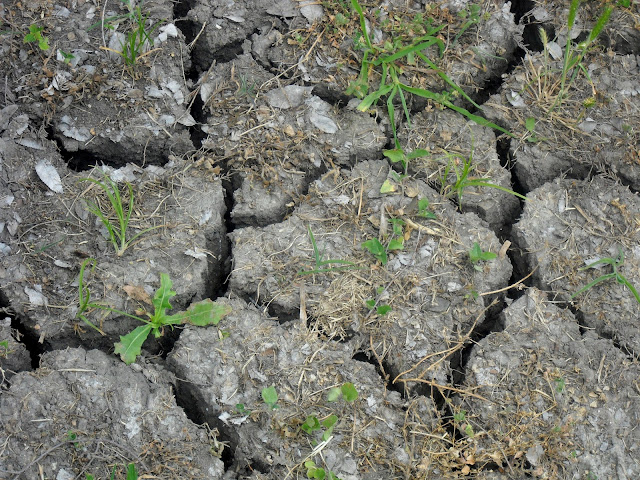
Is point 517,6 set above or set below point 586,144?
above

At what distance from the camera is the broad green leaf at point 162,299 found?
226 centimetres

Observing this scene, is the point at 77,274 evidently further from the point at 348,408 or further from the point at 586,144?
the point at 586,144

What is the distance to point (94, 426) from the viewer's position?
6.99 feet

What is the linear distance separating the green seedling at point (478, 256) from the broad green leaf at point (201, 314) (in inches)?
35.9

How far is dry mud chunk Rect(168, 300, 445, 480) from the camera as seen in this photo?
2.13m

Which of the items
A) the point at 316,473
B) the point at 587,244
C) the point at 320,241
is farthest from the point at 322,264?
the point at 587,244

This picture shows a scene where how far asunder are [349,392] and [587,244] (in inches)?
42.6

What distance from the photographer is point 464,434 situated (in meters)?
2.19

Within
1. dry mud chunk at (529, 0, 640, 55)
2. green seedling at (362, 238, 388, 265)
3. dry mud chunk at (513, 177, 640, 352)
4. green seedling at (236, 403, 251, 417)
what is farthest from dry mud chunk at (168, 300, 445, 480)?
dry mud chunk at (529, 0, 640, 55)

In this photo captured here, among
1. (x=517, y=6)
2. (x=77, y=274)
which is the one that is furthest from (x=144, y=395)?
(x=517, y=6)

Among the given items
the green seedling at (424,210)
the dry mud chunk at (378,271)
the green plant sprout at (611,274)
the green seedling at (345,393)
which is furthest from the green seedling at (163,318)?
the green plant sprout at (611,274)

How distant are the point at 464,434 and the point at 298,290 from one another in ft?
2.48

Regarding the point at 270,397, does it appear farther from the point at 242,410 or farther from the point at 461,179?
the point at 461,179

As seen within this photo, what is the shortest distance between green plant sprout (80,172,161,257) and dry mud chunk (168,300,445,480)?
1.33 ft
